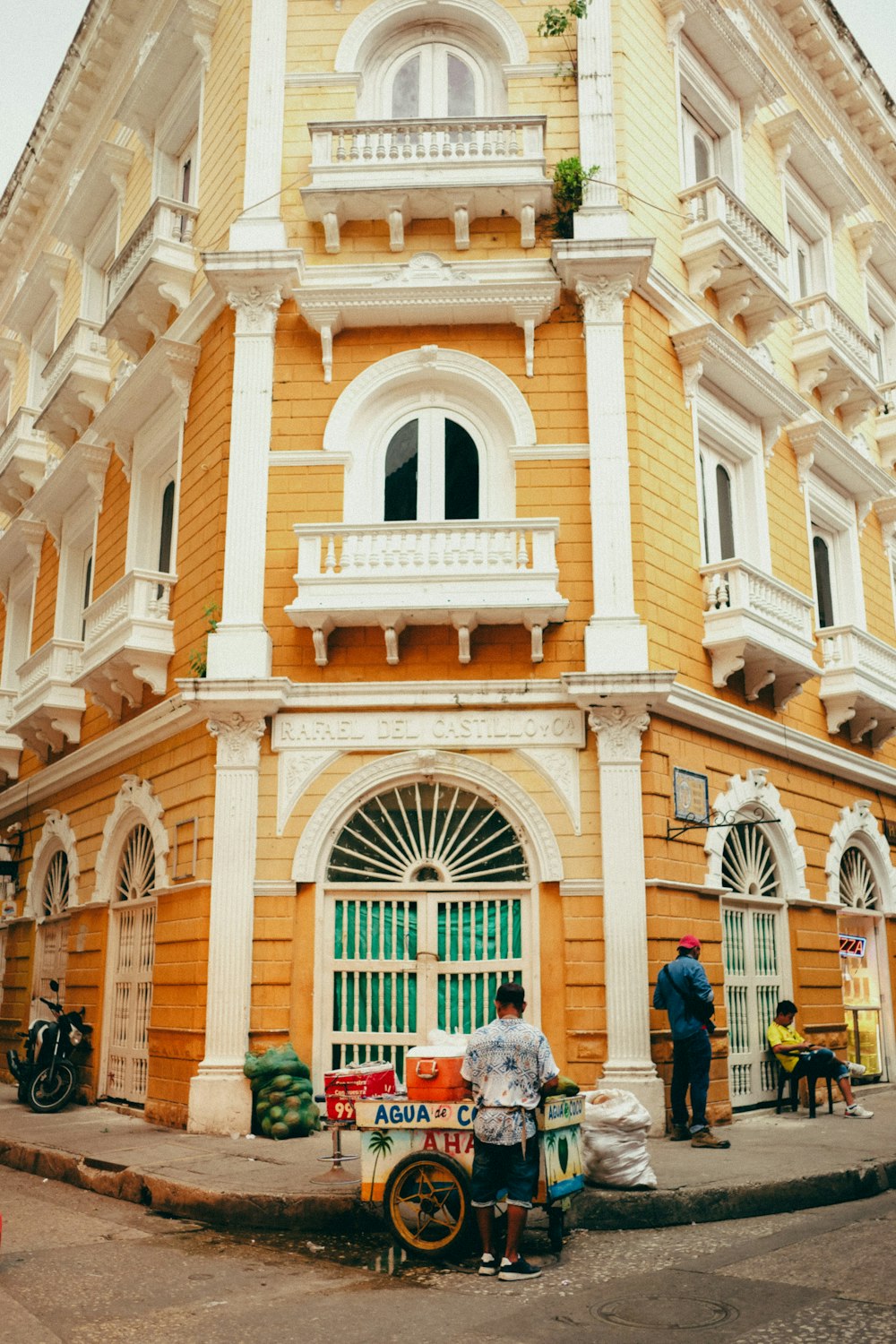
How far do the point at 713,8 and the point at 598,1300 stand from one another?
1461 centimetres

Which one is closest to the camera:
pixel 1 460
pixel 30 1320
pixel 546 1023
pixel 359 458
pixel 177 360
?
pixel 30 1320

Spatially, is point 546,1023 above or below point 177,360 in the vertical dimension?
below

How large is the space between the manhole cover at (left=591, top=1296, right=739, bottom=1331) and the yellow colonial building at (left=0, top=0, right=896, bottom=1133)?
4568mm

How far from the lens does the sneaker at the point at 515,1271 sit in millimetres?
6582

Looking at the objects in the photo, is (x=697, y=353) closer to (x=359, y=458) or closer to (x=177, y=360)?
(x=359, y=458)

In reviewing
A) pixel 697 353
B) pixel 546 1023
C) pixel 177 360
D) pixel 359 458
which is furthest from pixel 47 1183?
pixel 697 353

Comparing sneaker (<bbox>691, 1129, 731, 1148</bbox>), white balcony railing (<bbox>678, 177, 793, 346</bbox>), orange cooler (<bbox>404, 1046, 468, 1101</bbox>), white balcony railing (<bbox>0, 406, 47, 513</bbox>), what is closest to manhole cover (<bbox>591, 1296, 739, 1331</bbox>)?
orange cooler (<bbox>404, 1046, 468, 1101</bbox>)

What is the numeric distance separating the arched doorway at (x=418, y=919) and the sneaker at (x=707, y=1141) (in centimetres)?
176

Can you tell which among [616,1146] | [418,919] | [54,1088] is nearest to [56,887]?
[54,1088]

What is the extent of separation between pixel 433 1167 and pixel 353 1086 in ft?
3.30

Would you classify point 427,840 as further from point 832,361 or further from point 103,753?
point 832,361

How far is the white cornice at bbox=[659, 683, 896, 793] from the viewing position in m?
12.0

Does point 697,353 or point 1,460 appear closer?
point 697,353

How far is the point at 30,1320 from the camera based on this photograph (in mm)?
5828
